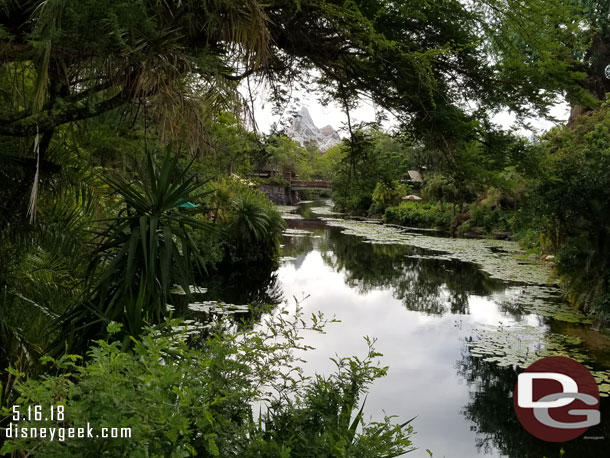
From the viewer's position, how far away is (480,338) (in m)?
7.44

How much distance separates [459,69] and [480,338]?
212 inches

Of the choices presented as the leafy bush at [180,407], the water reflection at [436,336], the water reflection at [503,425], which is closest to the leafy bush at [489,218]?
the water reflection at [436,336]

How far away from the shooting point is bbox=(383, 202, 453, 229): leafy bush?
81.1 ft

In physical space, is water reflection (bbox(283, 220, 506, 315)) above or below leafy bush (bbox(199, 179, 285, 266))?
below

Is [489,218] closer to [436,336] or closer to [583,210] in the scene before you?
[583,210]

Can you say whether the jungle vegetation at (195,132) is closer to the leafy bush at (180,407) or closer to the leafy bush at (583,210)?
the leafy bush at (180,407)

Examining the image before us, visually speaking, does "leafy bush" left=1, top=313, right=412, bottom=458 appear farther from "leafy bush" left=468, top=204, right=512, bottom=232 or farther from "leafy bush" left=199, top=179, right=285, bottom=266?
"leafy bush" left=468, top=204, right=512, bottom=232

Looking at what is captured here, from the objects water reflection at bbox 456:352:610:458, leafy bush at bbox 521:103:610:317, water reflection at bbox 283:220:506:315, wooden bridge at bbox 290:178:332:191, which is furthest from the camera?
wooden bridge at bbox 290:178:332:191

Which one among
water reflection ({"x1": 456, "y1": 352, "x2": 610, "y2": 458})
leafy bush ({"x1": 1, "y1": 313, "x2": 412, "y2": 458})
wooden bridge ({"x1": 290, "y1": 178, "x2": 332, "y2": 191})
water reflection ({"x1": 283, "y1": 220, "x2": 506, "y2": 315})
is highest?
wooden bridge ({"x1": 290, "y1": 178, "x2": 332, "y2": 191})

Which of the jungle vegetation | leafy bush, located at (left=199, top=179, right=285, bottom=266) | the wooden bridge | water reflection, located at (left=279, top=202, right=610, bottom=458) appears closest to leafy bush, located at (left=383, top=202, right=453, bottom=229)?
water reflection, located at (left=279, top=202, right=610, bottom=458)

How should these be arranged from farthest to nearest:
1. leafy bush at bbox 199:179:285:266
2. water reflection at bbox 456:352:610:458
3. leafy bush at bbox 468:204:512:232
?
leafy bush at bbox 468:204:512:232
leafy bush at bbox 199:179:285:266
water reflection at bbox 456:352:610:458

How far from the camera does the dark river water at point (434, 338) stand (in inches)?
186

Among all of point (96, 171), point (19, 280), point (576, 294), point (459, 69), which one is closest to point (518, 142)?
point (459, 69)

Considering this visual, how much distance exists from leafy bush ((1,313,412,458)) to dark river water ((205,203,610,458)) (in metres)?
1.59
